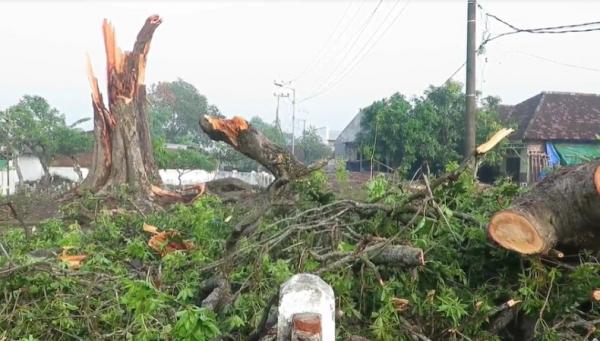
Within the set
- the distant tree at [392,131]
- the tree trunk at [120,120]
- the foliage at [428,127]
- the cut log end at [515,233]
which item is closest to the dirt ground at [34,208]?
the tree trunk at [120,120]

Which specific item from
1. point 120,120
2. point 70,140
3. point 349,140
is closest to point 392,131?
point 120,120

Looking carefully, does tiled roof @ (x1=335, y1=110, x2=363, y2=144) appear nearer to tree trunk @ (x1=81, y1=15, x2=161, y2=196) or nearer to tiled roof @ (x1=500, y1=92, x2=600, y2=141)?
tiled roof @ (x1=500, y1=92, x2=600, y2=141)

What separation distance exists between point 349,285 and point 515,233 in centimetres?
92

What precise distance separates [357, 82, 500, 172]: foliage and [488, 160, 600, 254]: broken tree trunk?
52.5ft

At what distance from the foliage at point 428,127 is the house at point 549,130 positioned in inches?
65.6

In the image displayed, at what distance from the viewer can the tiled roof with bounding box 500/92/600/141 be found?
810 inches

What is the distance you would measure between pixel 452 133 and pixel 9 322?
18.9m

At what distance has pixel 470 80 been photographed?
31.4ft

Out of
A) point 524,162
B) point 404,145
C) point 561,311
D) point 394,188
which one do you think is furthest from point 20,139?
point 561,311

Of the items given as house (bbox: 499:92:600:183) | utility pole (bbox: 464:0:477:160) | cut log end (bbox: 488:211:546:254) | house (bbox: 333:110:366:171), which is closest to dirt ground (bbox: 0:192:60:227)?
utility pole (bbox: 464:0:477:160)

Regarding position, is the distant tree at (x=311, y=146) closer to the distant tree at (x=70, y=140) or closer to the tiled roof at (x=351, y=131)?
the tiled roof at (x=351, y=131)

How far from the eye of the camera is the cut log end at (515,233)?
283 centimetres

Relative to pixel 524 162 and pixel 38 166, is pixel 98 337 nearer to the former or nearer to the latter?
pixel 524 162

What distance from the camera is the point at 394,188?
4.04 metres
